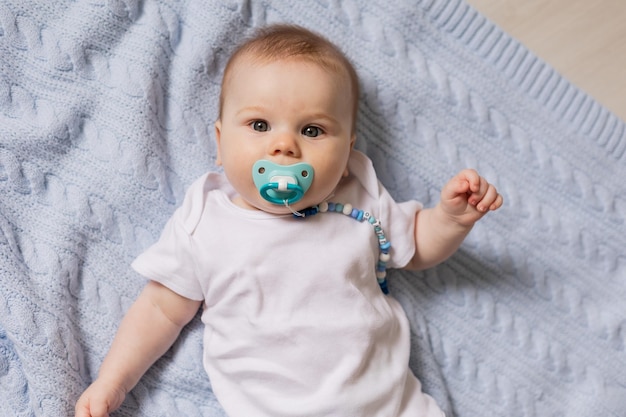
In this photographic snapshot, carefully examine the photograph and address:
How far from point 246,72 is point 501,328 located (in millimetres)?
698

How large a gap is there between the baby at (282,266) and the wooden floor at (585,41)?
458 millimetres

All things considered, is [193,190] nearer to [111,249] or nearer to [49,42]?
[111,249]

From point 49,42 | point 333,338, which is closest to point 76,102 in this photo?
point 49,42

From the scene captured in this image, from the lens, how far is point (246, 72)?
1.08 meters

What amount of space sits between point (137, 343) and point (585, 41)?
107cm

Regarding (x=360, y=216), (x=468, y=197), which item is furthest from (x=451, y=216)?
(x=360, y=216)

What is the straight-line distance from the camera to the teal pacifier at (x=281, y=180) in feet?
3.30

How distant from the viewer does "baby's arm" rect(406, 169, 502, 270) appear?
110cm

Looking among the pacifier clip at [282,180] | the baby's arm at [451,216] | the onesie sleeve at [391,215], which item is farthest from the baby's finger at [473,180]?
the pacifier clip at [282,180]

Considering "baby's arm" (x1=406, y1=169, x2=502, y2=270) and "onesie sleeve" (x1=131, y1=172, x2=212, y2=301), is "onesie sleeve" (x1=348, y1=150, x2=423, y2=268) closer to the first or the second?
"baby's arm" (x1=406, y1=169, x2=502, y2=270)

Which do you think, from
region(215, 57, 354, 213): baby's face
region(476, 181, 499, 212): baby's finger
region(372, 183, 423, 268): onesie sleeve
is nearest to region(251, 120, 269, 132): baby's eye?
region(215, 57, 354, 213): baby's face

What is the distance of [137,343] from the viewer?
1.12 meters

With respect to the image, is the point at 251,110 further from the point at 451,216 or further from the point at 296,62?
the point at 451,216

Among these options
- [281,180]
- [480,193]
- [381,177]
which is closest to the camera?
[281,180]
